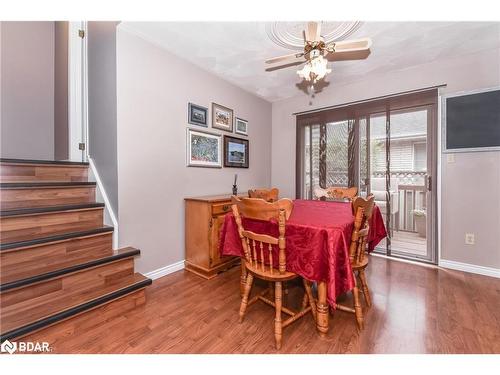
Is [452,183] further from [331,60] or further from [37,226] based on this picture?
[37,226]

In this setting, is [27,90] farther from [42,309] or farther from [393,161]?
[393,161]

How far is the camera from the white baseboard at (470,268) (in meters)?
2.50

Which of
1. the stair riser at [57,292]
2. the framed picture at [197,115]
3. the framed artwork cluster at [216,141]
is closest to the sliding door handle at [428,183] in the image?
the framed artwork cluster at [216,141]

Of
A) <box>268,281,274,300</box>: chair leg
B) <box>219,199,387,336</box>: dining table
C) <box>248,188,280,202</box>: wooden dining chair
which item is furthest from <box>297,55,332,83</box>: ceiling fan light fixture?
<box>268,281,274,300</box>: chair leg

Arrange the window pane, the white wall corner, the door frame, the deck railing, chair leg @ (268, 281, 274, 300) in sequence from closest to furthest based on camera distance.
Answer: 1. chair leg @ (268, 281, 274, 300)
2. the white wall corner
3. the door frame
4. the deck railing
5. the window pane

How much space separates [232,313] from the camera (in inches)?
71.3

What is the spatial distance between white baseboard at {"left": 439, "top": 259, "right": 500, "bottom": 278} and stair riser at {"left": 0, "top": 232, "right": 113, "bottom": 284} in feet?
12.1

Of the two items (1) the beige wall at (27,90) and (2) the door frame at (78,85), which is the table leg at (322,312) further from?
(1) the beige wall at (27,90)

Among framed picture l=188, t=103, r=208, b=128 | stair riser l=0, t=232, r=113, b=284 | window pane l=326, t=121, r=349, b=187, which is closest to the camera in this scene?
stair riser l=0, t=232, r=113, b=284

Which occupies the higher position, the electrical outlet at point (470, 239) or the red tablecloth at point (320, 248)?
the red tablecloth at point (320, 248)

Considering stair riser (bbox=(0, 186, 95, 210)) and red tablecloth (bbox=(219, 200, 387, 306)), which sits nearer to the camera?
red tablecloth (bbox=(219, 200, 387, 306))

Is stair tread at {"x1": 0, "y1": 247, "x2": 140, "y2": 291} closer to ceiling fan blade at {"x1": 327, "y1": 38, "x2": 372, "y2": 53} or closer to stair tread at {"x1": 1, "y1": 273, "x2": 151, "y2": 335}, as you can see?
stair tread at {"x1": 1, "y1": 273, "x2": 151, "y2": 335}

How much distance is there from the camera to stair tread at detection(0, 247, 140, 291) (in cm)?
147

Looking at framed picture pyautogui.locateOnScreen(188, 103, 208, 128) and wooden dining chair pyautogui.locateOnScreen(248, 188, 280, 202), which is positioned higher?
framed picture pyautogui.locateOnScreen(188, 103, 208, 128)
